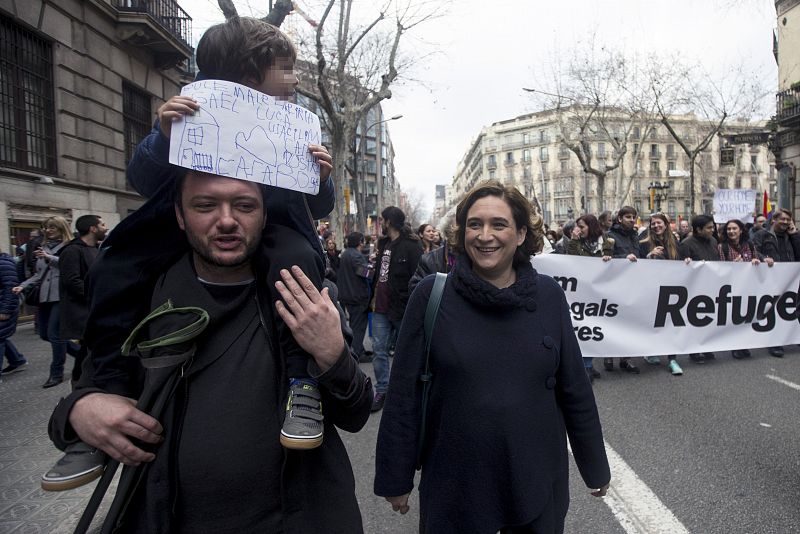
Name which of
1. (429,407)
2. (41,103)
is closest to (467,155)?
(41,103)

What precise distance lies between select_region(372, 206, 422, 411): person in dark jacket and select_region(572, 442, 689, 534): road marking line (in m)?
2.54

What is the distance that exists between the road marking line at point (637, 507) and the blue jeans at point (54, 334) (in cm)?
632

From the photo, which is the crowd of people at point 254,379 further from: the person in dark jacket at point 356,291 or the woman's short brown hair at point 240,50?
the person in dark jacket at point 356,291

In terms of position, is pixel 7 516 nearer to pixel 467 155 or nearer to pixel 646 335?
pixel 646 335

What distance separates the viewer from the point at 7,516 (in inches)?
120

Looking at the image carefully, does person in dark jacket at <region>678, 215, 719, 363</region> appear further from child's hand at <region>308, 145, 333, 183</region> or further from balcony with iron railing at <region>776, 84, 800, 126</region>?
balcony with iron railing at <region>776, 84, 800, 126</region>

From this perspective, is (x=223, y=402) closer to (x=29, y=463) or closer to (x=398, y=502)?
(x=398, y=502)

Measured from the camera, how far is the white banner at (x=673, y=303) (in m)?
6.09

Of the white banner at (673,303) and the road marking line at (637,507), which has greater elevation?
the white banner at (673,303)

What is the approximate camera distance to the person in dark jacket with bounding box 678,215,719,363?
22.4 ft

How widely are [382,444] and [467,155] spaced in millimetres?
139252

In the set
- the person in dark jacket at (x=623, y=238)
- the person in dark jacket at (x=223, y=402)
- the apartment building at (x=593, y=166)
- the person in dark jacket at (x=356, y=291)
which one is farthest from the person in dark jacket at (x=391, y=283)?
the apartment building at (x=593, y=166)

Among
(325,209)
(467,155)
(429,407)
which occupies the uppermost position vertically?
(467,155)

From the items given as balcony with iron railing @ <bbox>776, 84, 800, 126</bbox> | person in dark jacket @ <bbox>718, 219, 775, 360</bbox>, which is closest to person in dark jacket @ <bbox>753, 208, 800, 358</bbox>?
person in dark jacket @ <bbox>718, 219, 775, 360</bbox>
